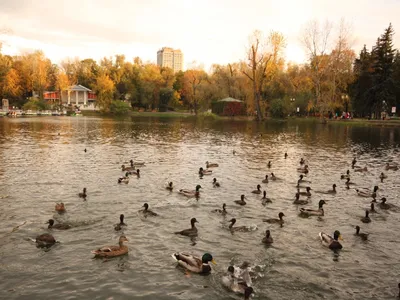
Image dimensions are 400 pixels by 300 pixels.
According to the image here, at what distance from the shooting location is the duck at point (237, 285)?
10.8 metres

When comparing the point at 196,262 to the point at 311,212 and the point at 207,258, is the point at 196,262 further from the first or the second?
the point at 311,212

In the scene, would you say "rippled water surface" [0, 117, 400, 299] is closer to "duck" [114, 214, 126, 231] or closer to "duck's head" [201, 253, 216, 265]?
"duck" [114, 214, 126, 231]

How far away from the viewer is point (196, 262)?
490 inches

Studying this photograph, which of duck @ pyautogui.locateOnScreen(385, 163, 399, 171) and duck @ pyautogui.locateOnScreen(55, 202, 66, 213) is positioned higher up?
duck @ pyautogui.locateOnScreen(385, 163, 399, 171)

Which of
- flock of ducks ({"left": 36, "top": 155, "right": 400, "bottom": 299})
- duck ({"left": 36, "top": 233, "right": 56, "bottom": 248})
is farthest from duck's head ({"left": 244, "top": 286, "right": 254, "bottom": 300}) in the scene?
duck ({"left": 36, "top": 233, "right": 56, "bottom": 248})

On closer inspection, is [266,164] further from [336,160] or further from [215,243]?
[215,243]

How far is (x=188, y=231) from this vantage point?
15438 mm

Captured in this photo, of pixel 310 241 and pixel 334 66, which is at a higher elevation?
pixel 334 66

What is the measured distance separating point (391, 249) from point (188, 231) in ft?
27.2

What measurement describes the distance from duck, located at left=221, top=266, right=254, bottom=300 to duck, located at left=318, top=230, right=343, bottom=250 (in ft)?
15.4

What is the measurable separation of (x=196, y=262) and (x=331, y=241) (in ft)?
18.8

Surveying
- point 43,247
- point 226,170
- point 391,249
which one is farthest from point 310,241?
point 226,170

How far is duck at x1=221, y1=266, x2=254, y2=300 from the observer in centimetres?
1079

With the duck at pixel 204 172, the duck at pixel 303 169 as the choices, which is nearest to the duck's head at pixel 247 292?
the duck at pixel 204 172
